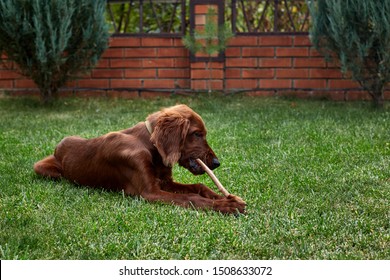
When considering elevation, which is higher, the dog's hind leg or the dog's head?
the dog's head

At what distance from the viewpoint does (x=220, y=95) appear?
8.98 metres

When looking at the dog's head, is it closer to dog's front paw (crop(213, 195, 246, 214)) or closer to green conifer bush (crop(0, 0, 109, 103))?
dog's front paw (crop(213, 195, 246, 214))

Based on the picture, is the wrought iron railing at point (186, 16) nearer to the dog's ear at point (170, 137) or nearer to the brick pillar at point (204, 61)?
the brick pillar at point (204, 61)

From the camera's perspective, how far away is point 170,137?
151 inches

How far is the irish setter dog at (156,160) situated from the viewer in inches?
151

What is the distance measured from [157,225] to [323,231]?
0.90m

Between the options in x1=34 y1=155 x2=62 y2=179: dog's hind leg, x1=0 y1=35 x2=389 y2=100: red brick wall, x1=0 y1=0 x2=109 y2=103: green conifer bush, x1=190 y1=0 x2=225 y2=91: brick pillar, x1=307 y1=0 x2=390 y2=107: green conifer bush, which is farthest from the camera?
x1=0 y1=35 x2=389 y2=100: red brick wall

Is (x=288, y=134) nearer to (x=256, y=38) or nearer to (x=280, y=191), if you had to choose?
(x=280, y=191)

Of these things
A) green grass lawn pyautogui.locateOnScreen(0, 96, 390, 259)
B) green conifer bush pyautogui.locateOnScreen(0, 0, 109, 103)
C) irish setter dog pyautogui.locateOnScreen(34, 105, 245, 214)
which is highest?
green conifer bush pyautogui.locateOnScreen(0, 0, 109, 103)

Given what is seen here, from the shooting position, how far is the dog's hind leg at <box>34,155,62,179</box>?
4527mm

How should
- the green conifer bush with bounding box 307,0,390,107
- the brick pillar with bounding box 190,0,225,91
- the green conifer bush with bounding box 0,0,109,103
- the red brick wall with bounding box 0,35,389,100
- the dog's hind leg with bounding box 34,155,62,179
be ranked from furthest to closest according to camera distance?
the red brick wall with bounding box 0,35,389,100 → the brick pillar with bounding box 190,0,225,91 → the green conifer bush with bounding box 0,0,109,103 → the green conifer bush with bounding box 307,0,390,107 → the dog's hind leg with bounding box 34,155,62,179

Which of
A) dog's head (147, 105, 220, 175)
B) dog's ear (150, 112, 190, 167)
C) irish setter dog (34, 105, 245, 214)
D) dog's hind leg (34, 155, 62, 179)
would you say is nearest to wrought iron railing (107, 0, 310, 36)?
dog's hind leg (34, 155, 62, 179)

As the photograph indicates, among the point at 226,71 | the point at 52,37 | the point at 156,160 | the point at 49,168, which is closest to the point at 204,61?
the point at 226,71
